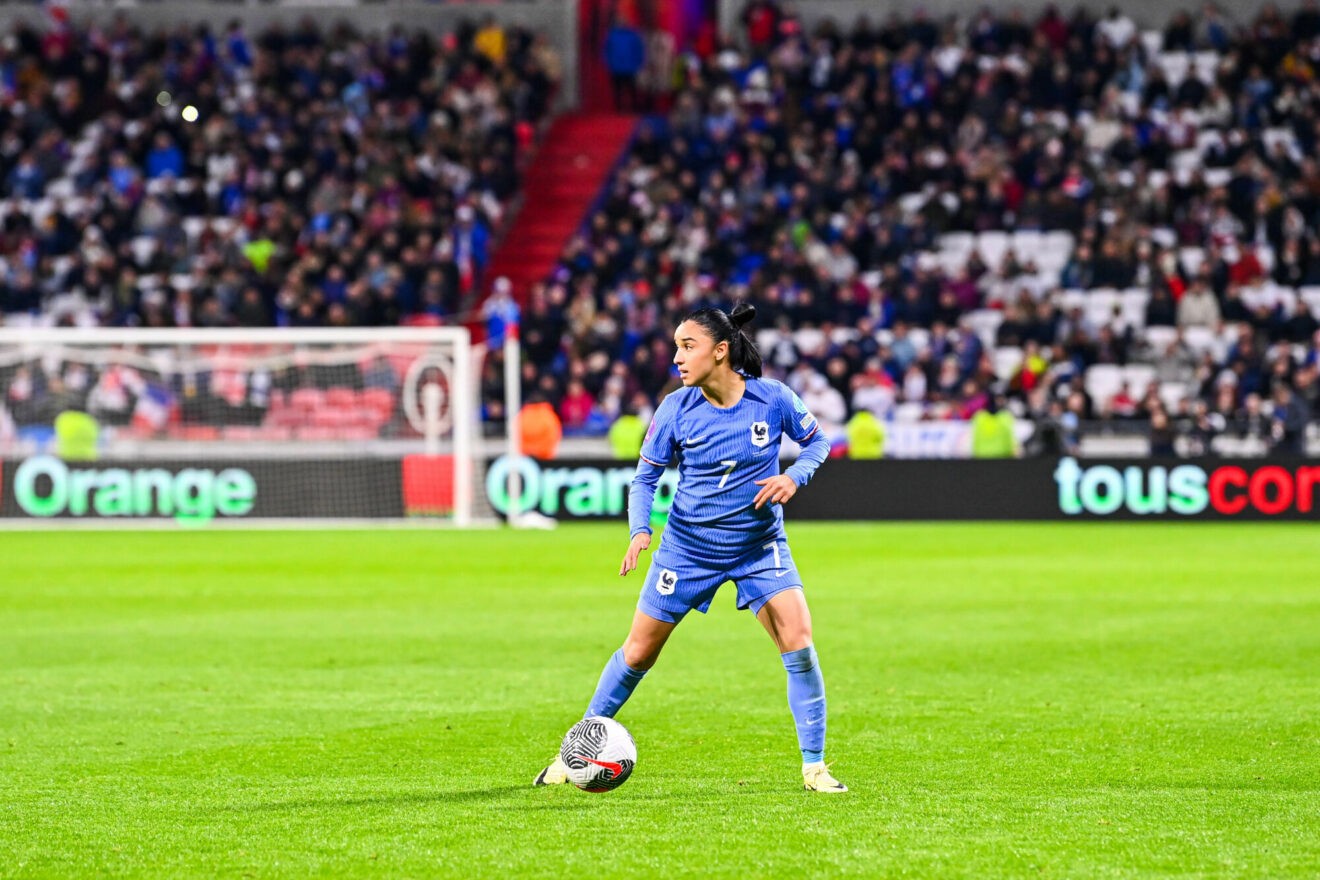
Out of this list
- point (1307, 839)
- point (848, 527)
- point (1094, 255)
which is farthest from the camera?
point (1094, 255)

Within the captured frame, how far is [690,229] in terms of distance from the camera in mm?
29234

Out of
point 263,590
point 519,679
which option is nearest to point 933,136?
point 263,590

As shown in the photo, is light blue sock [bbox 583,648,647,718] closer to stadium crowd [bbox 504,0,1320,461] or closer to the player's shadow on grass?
the player's shadow on grass

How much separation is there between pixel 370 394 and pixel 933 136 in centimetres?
1067

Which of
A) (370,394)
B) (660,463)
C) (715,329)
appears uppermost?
(715,329)

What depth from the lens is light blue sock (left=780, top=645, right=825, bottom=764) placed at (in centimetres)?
693

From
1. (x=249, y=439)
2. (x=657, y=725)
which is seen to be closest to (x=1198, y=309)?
(x=249, y=439)

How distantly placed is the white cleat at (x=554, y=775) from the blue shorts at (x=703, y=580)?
2.08 ft

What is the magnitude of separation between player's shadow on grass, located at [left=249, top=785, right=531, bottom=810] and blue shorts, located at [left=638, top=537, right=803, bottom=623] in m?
0.87

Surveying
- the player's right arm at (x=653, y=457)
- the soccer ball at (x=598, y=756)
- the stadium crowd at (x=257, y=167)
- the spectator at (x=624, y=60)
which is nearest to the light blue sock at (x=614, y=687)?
the soccer ball at (x=598, y=756)

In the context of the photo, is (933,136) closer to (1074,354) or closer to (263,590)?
(1074,354)

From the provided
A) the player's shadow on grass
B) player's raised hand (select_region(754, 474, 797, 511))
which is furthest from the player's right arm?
the player's shadow on grass

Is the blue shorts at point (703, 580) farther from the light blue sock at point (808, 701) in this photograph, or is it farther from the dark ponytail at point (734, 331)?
the dark ponytail at point (734, 331)

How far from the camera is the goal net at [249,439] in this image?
23922mm
